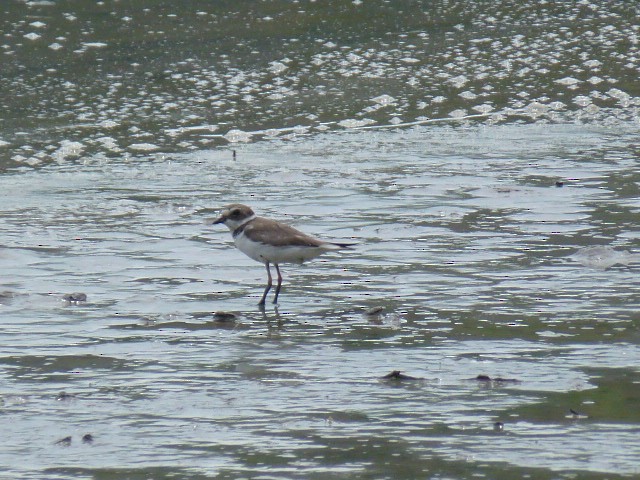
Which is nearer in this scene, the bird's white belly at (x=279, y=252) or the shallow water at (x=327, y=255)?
the shallow water at (x=327, y=255)

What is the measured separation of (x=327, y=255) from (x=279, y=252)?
4.25 ft

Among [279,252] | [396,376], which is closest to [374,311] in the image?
[279,252]

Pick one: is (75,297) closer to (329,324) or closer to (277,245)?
(277,245)

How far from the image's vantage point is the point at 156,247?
9711mm

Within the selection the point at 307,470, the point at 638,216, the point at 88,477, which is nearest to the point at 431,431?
the point at 307,470

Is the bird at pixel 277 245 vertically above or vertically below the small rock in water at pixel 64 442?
below

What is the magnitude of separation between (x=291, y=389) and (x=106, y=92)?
1083 centimetres

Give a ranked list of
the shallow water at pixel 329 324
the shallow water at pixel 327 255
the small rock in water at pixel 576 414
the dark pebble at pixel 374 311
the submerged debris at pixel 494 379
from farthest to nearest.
Result: the dark pebble at pixel 374 311 → the submerged debris at pixel 494 379 → the small rock in water at pixel 576 414 → the shallow water at pixel 327 255 → the shallow water at pixel 329 324

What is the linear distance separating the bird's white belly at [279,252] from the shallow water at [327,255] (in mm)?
278

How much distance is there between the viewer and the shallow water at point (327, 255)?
5621 millimetres

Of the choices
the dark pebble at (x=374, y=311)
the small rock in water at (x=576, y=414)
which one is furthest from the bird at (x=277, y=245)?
the small rock in water at (x=576, y=414)

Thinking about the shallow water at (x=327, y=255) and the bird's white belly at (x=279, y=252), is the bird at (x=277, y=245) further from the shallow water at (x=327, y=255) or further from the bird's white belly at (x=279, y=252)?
the shallow water at (x=327, y=255)

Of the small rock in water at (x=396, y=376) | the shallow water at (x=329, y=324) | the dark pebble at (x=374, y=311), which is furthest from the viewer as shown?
the dark pebble at (x=374, y=311)

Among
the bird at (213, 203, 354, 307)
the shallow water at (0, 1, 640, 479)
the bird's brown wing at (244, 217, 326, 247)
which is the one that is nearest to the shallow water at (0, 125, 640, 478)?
the shallow water at (0, 1, 640, 479)
